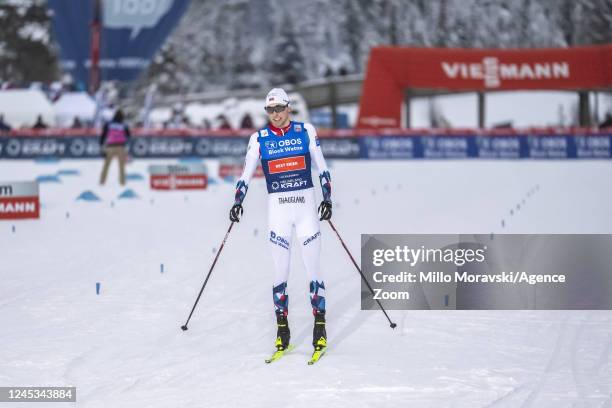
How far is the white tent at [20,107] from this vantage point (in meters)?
44.1

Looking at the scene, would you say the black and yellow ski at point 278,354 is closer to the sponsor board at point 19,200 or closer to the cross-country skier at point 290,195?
the cross-country skier at point 290,195

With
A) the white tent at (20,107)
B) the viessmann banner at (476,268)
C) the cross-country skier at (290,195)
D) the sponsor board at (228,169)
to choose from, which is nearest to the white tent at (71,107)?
the white tent at (20,107)

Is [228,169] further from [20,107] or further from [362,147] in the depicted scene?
[20,107]

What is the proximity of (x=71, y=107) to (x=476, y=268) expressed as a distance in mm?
40373

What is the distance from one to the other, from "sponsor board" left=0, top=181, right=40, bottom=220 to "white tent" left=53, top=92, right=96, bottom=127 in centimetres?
2989

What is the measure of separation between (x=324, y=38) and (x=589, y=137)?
3203 inches

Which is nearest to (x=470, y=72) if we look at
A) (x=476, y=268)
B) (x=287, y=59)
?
(x=476, y=268)

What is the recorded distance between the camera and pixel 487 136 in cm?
3672

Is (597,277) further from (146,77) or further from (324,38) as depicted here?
(324,38)

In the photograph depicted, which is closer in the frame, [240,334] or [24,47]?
[240,334]

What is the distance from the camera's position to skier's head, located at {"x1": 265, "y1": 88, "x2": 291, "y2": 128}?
6723 millimetres

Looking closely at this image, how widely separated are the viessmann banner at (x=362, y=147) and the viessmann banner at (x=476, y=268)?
28.6 meters

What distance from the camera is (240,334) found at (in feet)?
25.2

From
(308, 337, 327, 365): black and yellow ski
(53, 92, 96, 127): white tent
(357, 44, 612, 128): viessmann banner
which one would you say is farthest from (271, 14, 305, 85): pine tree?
(308, 337, 327, 365): black and yellow ski
